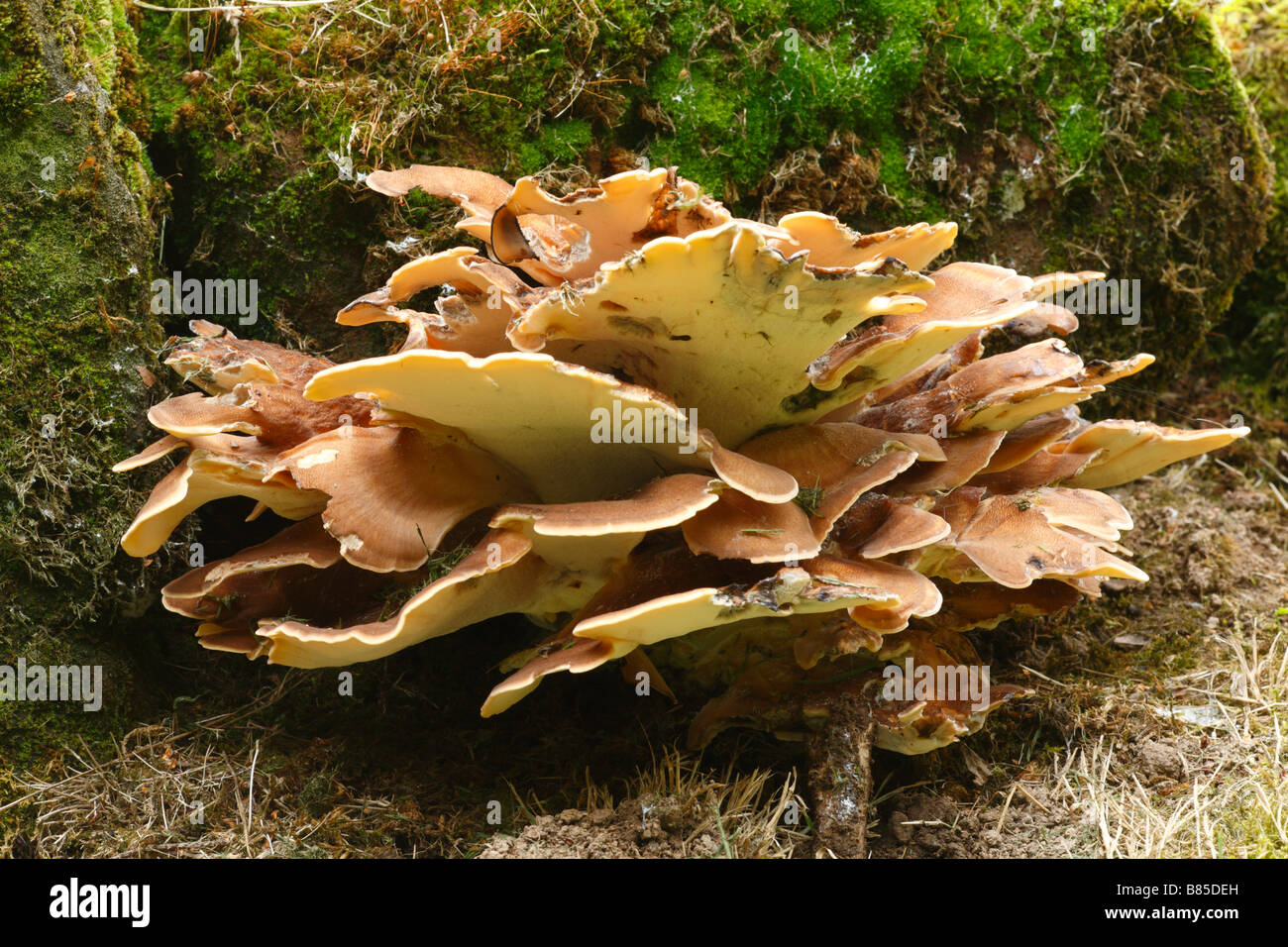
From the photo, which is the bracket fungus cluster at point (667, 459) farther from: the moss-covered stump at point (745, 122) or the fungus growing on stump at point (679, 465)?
the moss-covered stump at point (745, 122)

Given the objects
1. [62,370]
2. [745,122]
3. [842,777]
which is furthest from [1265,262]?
[62,370]

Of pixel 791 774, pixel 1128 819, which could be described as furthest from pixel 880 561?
pixel 1128 819

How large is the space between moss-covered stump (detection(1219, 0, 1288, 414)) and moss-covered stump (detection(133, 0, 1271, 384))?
702 mm

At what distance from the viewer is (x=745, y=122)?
3.93 metres

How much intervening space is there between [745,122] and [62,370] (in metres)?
2.57

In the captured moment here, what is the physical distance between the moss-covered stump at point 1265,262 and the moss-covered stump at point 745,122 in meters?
0.70

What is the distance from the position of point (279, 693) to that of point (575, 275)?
1.91m

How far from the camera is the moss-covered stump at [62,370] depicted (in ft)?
10.9

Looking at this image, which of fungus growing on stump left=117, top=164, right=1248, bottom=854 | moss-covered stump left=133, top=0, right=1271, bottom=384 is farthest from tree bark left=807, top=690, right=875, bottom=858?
moss-covered stump left=133, top=0, right=1271, bottom=384

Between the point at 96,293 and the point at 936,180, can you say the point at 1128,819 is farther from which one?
the point at 96,293

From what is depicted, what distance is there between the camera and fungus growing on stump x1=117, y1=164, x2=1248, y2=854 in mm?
2645

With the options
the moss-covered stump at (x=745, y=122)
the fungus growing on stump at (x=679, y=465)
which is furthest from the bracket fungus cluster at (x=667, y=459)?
the moss-covered stump at (x=745, y=122)

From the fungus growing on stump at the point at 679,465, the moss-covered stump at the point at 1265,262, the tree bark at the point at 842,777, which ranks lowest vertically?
the tree bark at the point at 842,777

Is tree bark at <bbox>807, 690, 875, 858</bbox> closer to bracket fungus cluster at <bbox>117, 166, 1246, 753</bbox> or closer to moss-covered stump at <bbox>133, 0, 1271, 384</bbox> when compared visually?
bracket fungus cluster at <bbox>117, 166, 1246, 753</bbox>
